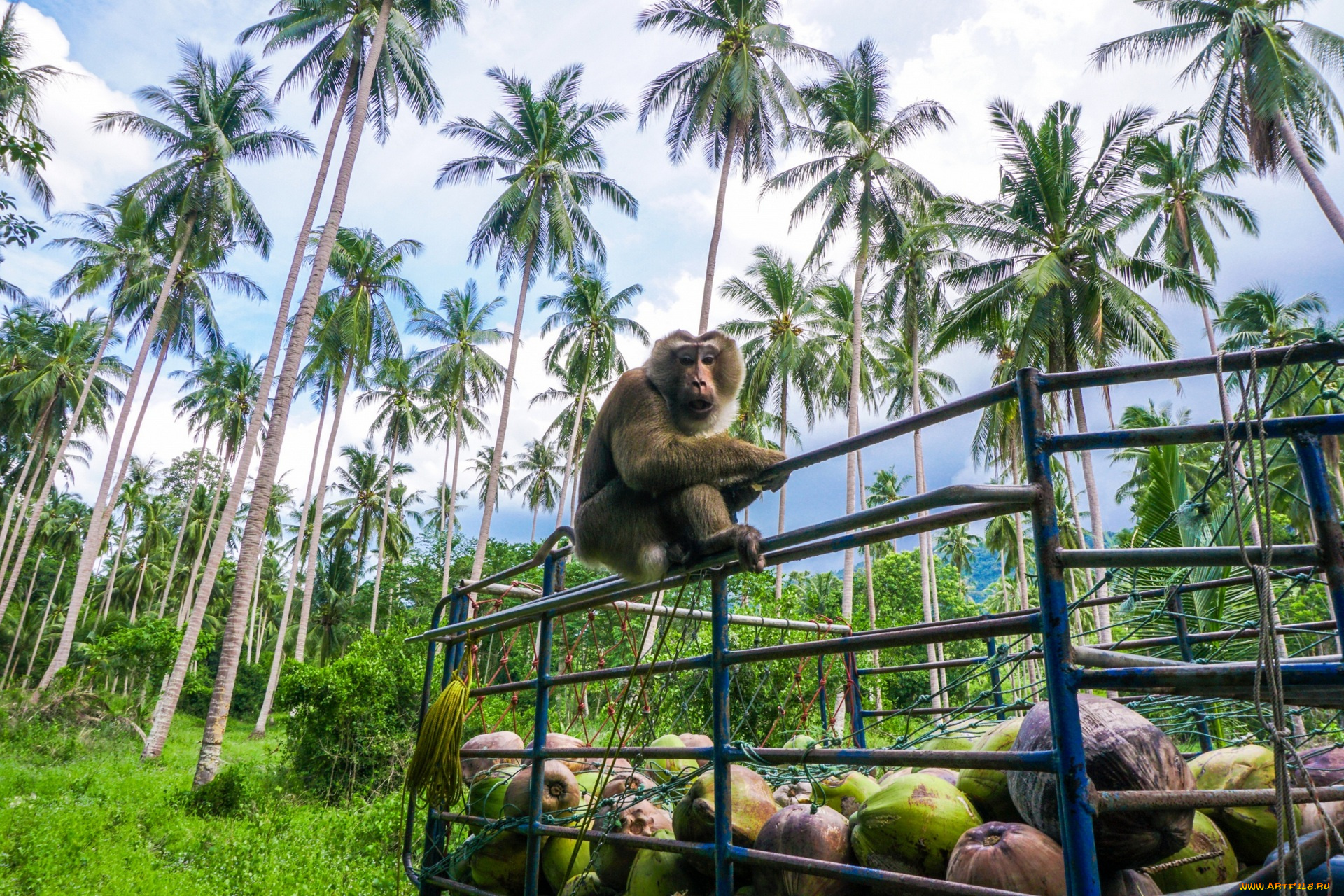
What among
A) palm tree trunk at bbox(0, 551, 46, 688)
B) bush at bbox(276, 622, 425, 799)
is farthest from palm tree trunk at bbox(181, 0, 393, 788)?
palm tree trunk at bbox(0, 551, 46, 688)

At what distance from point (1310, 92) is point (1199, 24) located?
3.28m

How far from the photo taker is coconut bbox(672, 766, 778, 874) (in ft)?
8.98

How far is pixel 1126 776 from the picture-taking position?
6.00ft

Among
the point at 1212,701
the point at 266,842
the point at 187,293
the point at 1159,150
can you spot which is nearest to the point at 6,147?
the point at 266,842

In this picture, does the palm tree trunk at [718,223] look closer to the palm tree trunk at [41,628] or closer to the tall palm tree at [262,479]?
the tall palm tree at [262,479]

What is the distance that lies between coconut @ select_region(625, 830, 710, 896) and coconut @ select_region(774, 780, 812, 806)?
418mm

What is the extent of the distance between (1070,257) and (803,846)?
69.8 feet

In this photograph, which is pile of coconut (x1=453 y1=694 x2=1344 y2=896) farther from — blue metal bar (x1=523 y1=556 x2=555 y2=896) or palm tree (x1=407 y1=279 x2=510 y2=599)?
palm tree (x1=407 y1=279 x2=510 y2=599)

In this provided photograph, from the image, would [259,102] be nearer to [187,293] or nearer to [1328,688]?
[187,293]

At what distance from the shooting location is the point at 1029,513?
195 centimetres

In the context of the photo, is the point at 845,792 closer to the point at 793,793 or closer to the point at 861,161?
the point at 793,793

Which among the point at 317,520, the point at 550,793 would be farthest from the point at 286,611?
the point at 550,793

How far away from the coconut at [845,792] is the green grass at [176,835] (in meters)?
5.11

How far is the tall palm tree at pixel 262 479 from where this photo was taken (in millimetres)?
14109
